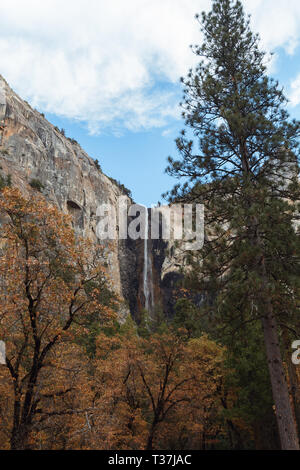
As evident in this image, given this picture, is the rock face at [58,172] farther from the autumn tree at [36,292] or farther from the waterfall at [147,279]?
the autumn tree at [36,292]

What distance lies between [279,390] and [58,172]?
49.4 m

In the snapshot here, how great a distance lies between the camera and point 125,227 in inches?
2415

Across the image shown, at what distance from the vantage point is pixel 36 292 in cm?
1038

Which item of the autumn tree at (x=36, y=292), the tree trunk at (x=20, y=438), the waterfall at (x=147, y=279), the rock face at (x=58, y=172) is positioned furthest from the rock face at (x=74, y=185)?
the tree trunk at (x=20, y=438)

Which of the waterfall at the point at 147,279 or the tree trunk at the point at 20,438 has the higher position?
the waterfall at the point at 147,279

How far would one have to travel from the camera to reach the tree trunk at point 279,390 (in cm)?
781

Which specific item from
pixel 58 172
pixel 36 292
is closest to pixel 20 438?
pixel 36 292

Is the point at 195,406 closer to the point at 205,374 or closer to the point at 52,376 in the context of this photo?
the point at 205,374

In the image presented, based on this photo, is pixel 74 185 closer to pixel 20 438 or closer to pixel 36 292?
pixel 36 292

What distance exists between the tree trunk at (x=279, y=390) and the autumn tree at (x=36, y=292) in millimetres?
5004

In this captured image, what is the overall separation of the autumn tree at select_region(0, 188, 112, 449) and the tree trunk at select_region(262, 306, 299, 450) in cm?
500

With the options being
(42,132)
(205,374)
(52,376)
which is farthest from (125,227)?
(52,376)

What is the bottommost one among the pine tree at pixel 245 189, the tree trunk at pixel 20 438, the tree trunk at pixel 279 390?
the tree trunk at pixel 20 438

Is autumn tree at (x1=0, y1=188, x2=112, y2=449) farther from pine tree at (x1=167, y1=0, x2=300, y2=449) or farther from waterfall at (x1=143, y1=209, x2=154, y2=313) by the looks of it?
waterfall at (x1=143, y1=209, x2=154, y2=313)
